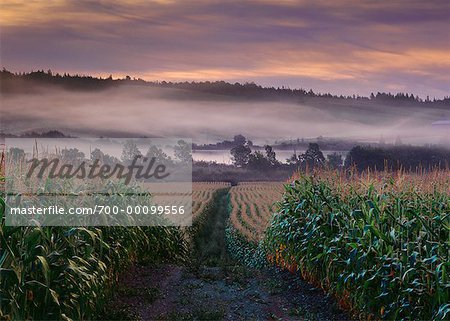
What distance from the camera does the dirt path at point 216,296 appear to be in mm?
8242

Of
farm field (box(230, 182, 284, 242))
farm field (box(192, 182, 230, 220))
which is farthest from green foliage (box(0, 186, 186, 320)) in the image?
farm field (box(192, 182, 230, 220))

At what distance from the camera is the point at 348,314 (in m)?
8.07

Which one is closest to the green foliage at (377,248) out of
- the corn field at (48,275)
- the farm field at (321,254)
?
the farm field at (321,254)

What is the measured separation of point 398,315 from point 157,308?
12.0 ft

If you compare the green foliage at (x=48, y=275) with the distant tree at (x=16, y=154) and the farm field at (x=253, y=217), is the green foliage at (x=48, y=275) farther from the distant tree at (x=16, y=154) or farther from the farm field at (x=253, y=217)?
the farm field at (x=253, y=217)

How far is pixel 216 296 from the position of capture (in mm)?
9305

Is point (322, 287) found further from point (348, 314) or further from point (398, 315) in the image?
point (398, 315)

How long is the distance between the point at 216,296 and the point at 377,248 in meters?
3.20

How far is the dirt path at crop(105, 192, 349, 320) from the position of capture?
27.0ft

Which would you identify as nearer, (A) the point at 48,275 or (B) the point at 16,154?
(A) the point at 48,275

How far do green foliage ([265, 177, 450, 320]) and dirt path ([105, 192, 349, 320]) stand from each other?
41 centimetres

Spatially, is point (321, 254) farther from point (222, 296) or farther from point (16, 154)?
point (16, 154)

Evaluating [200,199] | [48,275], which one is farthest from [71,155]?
[200,199]

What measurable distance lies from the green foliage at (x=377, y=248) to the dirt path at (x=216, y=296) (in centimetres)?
41
